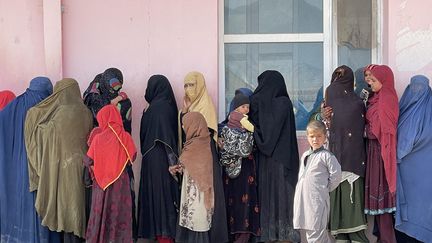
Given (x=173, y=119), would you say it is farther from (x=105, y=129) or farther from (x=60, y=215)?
(x=60, y=215)

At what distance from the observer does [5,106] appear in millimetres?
6672

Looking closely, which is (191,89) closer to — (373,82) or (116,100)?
(116,100)

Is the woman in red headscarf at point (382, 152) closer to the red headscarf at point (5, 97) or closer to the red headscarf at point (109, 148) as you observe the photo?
the red headscarf at point (109, 148)

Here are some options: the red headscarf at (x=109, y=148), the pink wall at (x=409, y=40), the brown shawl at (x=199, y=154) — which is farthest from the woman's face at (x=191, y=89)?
the pink wall at (x=409, y=40)

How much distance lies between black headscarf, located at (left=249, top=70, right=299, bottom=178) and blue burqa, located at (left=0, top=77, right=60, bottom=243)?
1911 millimetres

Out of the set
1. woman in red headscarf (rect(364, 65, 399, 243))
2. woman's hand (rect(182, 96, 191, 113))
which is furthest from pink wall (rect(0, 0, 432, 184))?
woman in red headscarf (rect(364, 65, 399, 243))

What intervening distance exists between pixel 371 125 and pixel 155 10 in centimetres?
224

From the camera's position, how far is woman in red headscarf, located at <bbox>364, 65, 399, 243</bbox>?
6.20 metres

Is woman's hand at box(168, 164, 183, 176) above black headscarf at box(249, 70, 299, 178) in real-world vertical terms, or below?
below

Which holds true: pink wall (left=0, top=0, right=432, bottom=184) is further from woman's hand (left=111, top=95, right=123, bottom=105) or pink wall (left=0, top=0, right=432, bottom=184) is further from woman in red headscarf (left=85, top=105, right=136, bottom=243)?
woman in red headscarf (left=85, top=105, right=136, bottom=243)

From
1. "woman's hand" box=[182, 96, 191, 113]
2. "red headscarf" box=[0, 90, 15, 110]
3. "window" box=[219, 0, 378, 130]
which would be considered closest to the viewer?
"woman's hand" box=[182, 96, 191, 113]

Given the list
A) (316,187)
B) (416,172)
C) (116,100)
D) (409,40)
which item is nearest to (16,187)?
(116,100)

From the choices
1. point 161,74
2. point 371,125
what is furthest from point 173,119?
point 371,125

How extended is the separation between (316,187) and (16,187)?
2.58 meters
